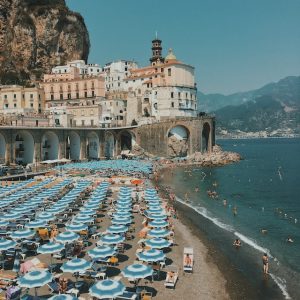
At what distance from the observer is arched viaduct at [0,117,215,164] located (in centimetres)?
8325

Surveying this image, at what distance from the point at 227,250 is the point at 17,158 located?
200 ft

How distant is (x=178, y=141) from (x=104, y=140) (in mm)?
19223

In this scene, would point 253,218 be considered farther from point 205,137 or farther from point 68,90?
point 68,90

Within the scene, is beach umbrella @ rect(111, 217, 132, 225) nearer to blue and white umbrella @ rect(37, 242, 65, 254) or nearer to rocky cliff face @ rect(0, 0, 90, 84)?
blue and white umbrella @ rect(37, 242, 65, 254)

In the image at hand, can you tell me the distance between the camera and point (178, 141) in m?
105

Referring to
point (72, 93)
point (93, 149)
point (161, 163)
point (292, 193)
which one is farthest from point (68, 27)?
point (292, 193)

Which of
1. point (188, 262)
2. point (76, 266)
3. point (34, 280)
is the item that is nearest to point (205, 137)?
point (188, 262)

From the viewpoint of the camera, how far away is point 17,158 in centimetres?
8294

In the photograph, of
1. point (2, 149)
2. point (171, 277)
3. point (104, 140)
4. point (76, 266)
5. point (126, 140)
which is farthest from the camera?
point (126, 140)

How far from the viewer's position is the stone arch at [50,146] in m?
Result: 89.5

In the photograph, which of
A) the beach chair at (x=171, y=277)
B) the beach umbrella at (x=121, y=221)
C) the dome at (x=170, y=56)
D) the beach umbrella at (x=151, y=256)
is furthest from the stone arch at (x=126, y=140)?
the beach umbrella at (x=151, y=256)

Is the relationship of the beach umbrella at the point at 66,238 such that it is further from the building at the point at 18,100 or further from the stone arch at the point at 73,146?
the building at the point at 18,100

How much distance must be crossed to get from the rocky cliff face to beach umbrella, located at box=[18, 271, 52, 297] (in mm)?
104038

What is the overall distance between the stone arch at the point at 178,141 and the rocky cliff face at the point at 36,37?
4863 centimetres
